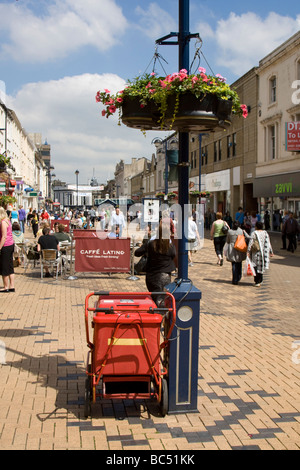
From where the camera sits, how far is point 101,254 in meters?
13.6

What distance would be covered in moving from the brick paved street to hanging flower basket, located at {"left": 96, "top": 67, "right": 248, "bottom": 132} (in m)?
2.79

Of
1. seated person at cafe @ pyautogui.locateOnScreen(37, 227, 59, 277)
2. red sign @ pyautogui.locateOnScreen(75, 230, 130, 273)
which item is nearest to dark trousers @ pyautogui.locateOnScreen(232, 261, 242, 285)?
red sign @ pyautogui.locateOnScreen(75, 230, 130, 273)

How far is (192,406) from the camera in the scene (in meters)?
4.92

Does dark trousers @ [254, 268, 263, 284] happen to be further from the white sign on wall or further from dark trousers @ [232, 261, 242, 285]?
the white sign on wall

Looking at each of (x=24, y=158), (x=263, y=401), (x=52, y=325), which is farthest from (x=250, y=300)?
(x=24, y=158)

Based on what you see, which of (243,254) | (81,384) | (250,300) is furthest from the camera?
(243,254)

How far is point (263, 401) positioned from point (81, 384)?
1962mm

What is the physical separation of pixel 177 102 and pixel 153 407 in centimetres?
295

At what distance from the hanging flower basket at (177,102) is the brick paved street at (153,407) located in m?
2.79

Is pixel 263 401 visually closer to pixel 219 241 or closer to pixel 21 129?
pixel 219 241

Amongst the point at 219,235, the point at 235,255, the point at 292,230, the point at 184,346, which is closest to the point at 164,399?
the point at 184,346

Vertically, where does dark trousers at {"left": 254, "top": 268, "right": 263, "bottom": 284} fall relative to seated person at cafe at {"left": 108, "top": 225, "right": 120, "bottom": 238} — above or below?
below

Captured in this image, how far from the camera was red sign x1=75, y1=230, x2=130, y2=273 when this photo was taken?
13492 millimetres
